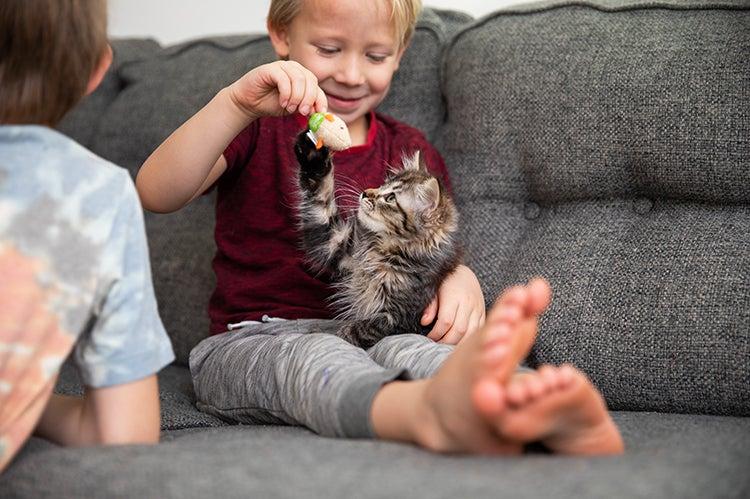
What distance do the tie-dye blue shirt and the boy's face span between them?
28.5 inches

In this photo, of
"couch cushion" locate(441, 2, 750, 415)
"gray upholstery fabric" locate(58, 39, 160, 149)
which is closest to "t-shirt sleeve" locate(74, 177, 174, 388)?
"couch cushion" locate(441, 2, 750, 415)

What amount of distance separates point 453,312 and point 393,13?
2.09ft

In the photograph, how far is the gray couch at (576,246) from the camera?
3.17 ft

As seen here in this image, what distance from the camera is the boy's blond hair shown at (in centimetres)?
173

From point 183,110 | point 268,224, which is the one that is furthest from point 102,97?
point 268,224

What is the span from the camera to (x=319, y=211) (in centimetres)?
163

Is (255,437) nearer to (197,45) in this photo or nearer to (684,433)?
(684,433)

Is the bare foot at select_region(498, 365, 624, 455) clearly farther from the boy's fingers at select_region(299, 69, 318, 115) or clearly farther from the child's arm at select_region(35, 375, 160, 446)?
the boy's fingers at select_region(299, 69, 318, 115)

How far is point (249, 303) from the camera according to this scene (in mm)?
1729

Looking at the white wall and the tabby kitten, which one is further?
the white wall

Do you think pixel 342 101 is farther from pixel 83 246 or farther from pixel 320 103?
pixel 83 246

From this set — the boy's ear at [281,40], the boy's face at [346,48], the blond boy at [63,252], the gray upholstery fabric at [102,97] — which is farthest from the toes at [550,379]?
the gray upholstery fabric at [102,97]

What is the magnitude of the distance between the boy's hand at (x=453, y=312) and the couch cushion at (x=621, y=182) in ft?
0.44

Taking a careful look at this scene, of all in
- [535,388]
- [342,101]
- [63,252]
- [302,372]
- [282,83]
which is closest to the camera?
[535,388]
